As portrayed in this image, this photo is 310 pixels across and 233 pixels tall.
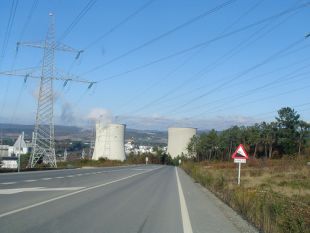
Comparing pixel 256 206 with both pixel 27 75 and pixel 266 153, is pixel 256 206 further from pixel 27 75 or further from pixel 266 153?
pixel 266 153

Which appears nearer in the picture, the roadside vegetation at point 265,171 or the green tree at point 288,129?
the roadside vegetation at point 265,171

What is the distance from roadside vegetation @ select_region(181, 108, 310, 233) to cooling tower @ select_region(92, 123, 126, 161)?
12386 millimetres

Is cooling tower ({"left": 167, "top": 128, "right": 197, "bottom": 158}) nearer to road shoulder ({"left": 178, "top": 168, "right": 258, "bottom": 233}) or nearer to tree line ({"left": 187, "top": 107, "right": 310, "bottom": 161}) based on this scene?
tree line ({"left": 187, "top": 107, "right": 310, "bottom": 161})

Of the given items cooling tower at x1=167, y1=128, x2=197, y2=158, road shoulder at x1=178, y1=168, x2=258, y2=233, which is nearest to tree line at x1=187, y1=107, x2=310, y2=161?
cooling tower at x1=167, y1=128, x2=197, y2=158

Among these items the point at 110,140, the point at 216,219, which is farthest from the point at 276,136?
the point at 216,219

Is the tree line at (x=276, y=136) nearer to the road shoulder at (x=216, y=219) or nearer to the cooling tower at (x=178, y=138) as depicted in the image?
the cooling tower at (x=178, y=138)

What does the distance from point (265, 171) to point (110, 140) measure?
50132 mm

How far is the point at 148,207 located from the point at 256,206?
12.1ft

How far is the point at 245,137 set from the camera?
400 ft

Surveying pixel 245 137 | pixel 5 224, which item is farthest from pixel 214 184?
pixel 245 137

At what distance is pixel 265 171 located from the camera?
42750mm

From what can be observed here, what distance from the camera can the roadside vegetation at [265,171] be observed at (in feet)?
34.6

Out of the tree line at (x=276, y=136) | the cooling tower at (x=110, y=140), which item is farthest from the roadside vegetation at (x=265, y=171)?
the cooling tower at (x=110, y=140)

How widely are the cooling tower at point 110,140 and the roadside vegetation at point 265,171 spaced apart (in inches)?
488
